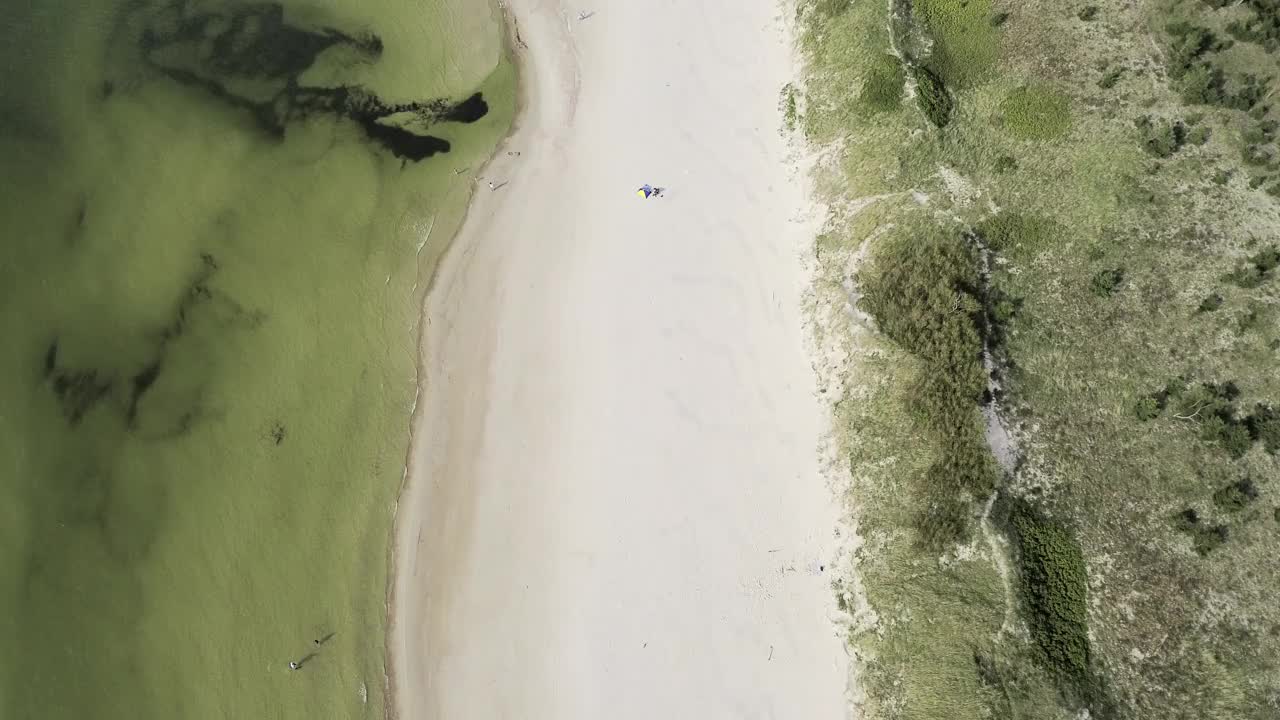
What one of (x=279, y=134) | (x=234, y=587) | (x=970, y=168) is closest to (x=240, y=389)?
(x=234, y=587)

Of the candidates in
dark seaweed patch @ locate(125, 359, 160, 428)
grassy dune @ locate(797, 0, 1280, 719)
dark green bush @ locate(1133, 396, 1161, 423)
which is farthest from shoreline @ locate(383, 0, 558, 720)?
dark green bush @ locate(1133, 396, 1161, 423)

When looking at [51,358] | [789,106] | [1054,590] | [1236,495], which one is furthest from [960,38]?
[51,358]

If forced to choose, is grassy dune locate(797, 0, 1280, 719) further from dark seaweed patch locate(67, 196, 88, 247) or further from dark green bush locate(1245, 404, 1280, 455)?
dark seaweed patch locate(67, 196, 88, 247)

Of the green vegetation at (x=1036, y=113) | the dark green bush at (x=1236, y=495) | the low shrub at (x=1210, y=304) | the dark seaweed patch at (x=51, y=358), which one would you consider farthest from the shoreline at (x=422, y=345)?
the dark green bush at (x=1236, y=495)

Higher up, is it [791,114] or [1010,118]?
[791,114]

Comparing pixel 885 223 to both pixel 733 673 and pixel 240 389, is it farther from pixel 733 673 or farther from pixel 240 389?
pixel 240 389

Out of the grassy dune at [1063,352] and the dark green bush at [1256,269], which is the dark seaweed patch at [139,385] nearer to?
the grassy dune at [1063,352]
